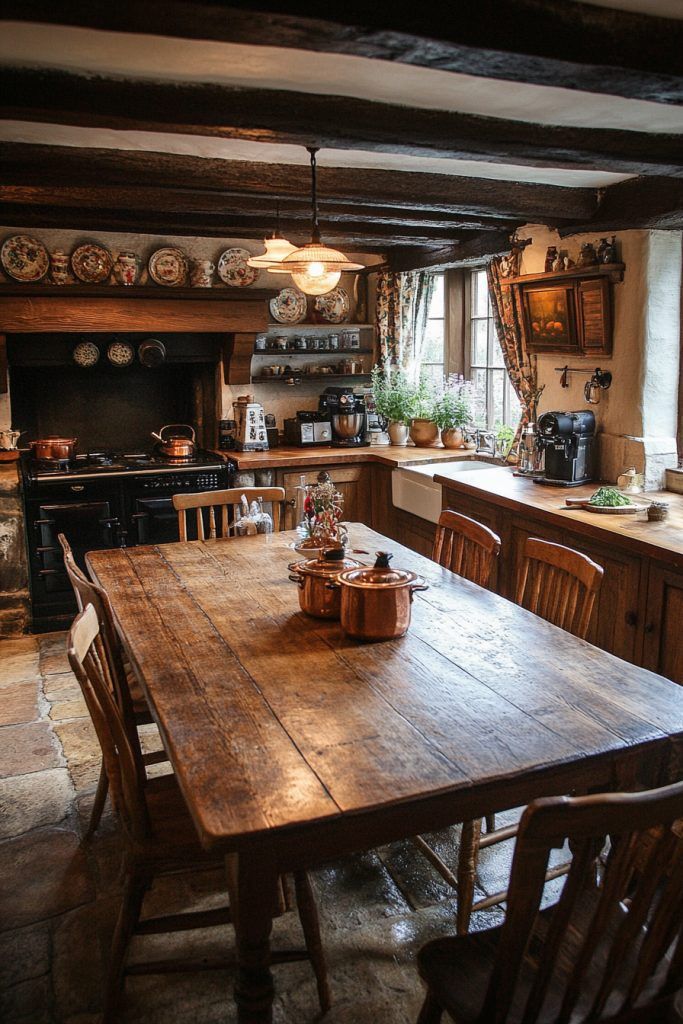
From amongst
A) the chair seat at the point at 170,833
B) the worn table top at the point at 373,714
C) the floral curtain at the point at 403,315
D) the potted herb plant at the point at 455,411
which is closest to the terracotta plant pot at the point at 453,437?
the potted herb plant at the point at 455,411

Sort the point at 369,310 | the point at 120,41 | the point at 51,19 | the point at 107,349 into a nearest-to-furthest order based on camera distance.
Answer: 1. the point at 51,19
2. the point at 120,41
3. the point at 107,349
4. the point at 369,310

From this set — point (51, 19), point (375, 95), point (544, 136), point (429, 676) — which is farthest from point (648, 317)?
point (51, 19)

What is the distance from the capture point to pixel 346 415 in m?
5.95

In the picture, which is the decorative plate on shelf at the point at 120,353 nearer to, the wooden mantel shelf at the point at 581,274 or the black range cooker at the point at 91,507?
the black range cooker at the point at 91,507

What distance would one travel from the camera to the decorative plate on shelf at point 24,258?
5160 mm

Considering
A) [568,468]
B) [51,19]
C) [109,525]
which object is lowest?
[109,525]

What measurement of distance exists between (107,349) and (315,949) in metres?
4.39

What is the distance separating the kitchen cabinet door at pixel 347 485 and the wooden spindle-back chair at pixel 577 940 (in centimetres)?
405

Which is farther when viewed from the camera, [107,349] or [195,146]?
[107,349]

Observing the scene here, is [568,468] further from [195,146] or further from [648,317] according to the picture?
[195,146]

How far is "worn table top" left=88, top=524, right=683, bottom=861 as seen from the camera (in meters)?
1.57

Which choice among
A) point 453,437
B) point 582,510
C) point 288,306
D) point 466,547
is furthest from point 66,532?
point 582,510

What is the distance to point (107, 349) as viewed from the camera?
561cm

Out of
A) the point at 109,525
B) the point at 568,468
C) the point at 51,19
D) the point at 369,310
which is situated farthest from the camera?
the point at 369,310
